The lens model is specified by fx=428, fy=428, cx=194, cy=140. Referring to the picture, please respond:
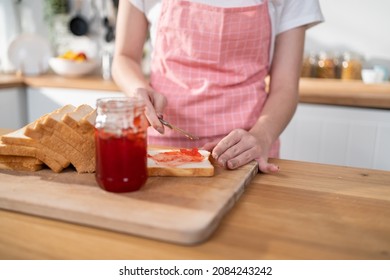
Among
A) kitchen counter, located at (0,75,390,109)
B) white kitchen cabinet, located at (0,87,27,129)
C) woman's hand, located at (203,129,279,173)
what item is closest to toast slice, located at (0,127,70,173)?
woman's hand, located at (203,129,279,173)

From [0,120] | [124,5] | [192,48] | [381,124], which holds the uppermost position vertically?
[124,5]

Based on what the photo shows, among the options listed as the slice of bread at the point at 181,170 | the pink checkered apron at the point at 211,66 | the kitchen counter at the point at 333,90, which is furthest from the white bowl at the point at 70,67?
the slice of bread at the point at 181,170

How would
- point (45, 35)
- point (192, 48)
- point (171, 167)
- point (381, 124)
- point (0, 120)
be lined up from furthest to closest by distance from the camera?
point (45, 35) → point (0, 120) → point (381, 124) → point (192, 48) → point (171, 167)

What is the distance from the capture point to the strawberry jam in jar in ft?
2.47

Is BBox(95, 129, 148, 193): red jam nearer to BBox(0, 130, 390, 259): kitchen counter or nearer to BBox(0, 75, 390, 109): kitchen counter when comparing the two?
BBox(0, 130, 390, 259): kitchen counter

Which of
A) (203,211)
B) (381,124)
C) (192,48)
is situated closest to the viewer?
(203,211)

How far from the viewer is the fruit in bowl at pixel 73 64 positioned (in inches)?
108

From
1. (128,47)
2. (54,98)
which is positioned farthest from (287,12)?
(54,98)

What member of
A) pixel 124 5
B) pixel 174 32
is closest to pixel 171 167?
pixel 174 32

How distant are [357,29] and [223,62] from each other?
5.15ft

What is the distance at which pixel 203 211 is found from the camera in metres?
0.70

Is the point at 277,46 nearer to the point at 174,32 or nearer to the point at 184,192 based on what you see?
the point at 174,32
